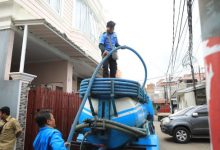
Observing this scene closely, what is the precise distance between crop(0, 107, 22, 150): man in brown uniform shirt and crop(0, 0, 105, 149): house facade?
29.8 inches

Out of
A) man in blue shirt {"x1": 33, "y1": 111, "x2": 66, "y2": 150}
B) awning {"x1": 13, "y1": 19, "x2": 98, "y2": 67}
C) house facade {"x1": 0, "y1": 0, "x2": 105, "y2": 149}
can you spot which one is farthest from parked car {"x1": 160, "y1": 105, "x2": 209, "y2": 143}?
man in blue shirt {"x1": 33, "y1": 111, "x2": 66, "y2": 150}

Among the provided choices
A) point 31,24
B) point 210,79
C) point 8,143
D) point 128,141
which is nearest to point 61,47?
point 31,24

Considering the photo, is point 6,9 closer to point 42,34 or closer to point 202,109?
point 42,34

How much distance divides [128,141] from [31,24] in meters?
4.32

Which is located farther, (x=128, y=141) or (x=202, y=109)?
(x=202, y=109)

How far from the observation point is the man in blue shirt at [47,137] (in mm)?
2619

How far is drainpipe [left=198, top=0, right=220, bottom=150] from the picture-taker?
1.31 meters

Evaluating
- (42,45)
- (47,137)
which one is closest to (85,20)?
(42,45)

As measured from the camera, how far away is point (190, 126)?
35.8 feet

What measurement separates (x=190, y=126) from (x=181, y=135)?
0.63m

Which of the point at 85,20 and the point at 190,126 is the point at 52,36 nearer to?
the point at 85,20

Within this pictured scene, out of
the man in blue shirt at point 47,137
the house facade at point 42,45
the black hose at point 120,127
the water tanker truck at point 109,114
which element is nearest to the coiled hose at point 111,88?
the water tanker truck at point 109,114

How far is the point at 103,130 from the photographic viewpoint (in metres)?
3.10

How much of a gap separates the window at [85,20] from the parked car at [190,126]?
660cm
